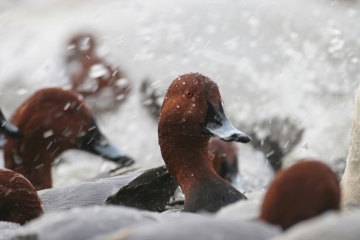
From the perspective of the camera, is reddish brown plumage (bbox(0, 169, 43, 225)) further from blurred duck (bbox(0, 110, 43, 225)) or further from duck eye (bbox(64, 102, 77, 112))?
duck eye (bbox(64, 102, 77, 112))

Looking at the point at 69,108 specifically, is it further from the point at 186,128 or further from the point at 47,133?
the point at 186,128

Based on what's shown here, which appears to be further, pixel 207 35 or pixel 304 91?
pixel 207 35

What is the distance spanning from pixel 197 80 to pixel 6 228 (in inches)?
43.6

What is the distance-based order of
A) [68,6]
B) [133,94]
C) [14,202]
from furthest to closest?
[68,6] → [133,94] → [14,202]

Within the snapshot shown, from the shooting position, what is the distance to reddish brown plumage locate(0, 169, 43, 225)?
2842 mm

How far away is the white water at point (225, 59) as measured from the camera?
19.2 feet

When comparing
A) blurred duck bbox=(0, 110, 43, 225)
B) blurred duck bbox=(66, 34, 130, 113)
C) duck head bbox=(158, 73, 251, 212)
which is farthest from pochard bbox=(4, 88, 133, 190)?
blurred duck bbox=(66, 34, 130, 113)

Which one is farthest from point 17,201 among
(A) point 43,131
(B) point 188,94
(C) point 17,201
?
(A) point 43,131

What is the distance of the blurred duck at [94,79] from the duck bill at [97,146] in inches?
76.5

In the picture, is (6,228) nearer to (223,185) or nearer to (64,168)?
(223,185)

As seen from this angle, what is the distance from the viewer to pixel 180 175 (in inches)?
121

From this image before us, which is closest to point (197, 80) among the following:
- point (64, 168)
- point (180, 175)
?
point (180, 175)

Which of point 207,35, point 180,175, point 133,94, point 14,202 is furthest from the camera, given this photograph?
point 207,35

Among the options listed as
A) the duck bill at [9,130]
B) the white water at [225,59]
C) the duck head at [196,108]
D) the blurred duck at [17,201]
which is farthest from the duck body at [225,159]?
the blurred duck at [17,201]
